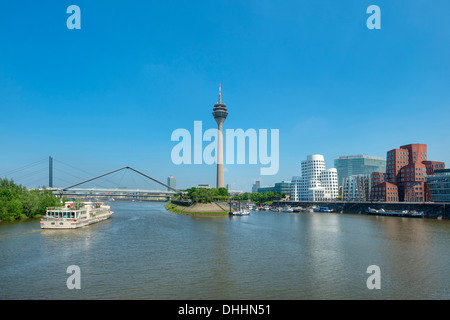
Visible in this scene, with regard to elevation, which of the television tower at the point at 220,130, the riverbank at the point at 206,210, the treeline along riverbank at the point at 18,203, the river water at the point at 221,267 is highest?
the television tower at the point at 220,130

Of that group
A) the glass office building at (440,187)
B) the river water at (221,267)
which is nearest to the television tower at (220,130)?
the glass office building at (440,187)

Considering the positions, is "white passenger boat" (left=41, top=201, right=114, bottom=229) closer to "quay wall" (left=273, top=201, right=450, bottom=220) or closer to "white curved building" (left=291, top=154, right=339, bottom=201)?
"quay wall" (left=273, top=201, right=450, bottom=220)

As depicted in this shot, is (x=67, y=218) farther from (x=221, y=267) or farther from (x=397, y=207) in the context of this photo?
(x=397, y=207)

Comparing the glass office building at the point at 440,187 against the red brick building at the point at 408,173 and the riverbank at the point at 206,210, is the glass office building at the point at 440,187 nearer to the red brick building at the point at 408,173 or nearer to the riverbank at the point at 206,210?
the red brick building at the point at 408,173

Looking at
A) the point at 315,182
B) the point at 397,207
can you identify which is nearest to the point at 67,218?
the point at 397,207

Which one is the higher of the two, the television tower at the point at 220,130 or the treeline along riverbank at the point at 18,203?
the television tower at the point at 220,130
